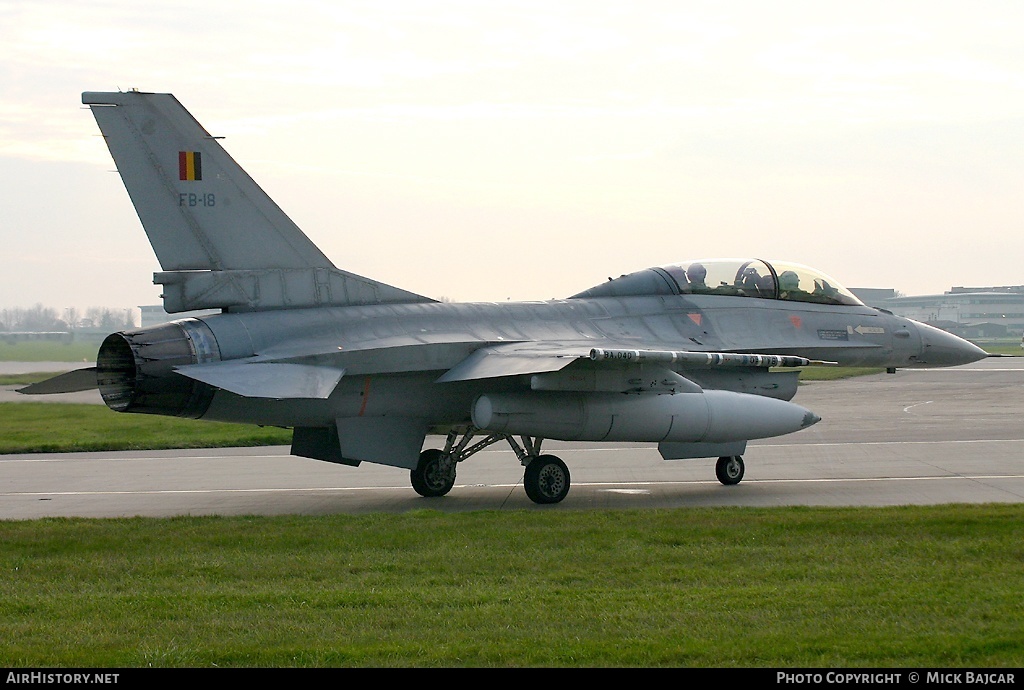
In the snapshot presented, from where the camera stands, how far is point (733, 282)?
16562mm

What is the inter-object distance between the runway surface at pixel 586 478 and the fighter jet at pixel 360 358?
75 centimetres

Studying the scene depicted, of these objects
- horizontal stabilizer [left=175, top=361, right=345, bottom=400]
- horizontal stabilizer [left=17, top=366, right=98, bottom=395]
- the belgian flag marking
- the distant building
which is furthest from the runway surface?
the distant building

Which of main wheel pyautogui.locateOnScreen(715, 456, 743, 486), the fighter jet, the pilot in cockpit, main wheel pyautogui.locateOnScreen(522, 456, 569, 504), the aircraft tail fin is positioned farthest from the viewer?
the pilot in cockpit

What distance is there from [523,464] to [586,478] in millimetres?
2324

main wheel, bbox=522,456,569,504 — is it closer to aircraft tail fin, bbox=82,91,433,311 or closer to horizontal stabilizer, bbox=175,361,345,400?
horizontal stabilizer, bbox=175,361,345,400

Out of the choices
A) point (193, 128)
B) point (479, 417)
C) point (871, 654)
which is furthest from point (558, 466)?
point (871, 654)

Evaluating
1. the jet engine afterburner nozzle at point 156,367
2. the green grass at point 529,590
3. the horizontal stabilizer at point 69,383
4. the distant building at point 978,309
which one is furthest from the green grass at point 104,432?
the distant building at point 978,309

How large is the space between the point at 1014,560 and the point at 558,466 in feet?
20.5

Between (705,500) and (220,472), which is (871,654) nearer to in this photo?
(705,500)

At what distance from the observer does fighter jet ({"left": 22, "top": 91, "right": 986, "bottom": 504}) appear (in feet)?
40.8

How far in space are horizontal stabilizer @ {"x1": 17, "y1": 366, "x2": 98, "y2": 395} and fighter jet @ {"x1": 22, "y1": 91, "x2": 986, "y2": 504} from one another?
29mm

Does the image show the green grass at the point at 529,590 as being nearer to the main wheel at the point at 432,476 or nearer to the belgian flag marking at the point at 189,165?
the main wheel at the point at 432,476

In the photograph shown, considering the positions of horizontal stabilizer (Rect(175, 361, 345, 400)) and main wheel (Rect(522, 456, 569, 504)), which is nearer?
horizontal stabilizer (Rect(175, 361, 345, 400))

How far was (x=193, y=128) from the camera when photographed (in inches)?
518
